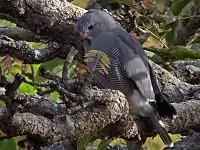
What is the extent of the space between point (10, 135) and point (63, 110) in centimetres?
23

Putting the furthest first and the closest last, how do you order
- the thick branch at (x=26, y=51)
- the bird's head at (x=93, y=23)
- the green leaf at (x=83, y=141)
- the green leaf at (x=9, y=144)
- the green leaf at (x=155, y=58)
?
1. the green leaf at (x=155, y=58)
2. the bird's head at (x=93, y=23)
3. the thick branch at (x=26, y=51)
4. the green leaf at (x=83, y=141)
5. the green leaf at (x=9, y=144)

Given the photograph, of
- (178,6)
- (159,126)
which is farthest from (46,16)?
(178,6)

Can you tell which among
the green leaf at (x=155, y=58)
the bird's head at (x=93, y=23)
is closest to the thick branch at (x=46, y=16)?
the bird's head at (x=93, y=23)

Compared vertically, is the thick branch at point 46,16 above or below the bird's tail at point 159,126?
above

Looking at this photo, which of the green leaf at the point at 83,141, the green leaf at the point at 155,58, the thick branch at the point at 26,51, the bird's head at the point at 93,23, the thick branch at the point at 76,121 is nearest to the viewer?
the thick branch at the point at 76,121

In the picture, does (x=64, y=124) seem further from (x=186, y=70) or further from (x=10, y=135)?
(x=186, y=70)

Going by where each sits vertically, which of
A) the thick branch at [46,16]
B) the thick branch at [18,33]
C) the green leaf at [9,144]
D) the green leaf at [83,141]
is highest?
the thick branch at [46,16]

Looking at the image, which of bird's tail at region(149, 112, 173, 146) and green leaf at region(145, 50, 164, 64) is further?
green leaf at region(145, 50, 164, 64)

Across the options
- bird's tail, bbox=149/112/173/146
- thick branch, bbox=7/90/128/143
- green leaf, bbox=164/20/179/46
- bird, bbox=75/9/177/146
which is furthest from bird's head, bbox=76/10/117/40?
thick branch, bbox=7/90/128/143

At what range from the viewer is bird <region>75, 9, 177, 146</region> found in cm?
173

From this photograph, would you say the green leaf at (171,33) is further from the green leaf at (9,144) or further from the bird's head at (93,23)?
the green leaf at (9,144)

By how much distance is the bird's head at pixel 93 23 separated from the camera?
5.75 ft

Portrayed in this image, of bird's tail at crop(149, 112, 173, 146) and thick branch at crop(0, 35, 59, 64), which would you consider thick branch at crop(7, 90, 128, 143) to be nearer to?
bird's tail at crop(149, 112, 173, 146)

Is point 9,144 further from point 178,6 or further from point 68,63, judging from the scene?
point 178,6
